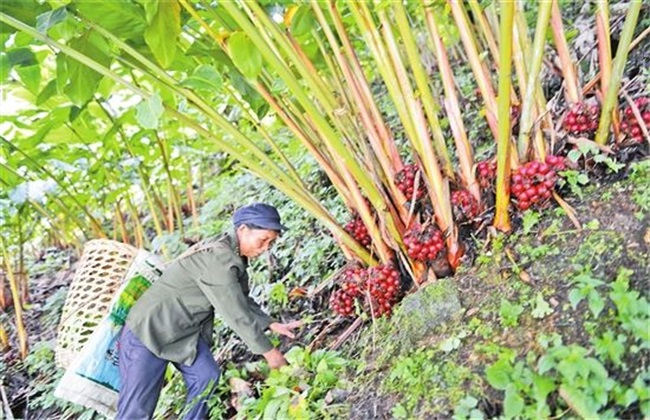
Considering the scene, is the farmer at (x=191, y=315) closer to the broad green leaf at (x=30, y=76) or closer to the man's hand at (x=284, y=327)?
the man's hand at (x=284, y=327)

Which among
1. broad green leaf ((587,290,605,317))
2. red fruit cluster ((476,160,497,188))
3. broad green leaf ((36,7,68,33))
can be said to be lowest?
broad green leaf ((587,290,605,317))

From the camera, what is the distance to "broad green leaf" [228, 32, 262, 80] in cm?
179

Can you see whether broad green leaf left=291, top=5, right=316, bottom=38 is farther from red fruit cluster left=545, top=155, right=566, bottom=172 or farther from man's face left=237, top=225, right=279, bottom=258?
red fruit cluster left=545, top=155, right=566, bottom=172

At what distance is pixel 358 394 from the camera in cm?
171

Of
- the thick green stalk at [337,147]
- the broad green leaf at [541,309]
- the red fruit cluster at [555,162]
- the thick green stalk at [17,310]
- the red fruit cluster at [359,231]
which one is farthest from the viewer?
the thick green stalk at [17,310]

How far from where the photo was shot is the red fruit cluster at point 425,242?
5.83 ft

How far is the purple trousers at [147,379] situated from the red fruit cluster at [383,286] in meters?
0.74

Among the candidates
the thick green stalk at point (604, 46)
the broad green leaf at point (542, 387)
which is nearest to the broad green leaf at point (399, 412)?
the broad green leaf at point (542, 387)

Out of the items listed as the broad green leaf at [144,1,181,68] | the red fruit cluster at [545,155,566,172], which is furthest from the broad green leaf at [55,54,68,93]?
the red fruit cluster at [545,155,566,172]

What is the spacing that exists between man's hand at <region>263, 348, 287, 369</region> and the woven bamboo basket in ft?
2.47

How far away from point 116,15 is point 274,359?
1.34m

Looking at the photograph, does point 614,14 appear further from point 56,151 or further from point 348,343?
point 56,151

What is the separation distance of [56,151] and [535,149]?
3.05m

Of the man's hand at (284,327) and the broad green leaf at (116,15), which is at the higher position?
the broad green leaf at (116,15)
